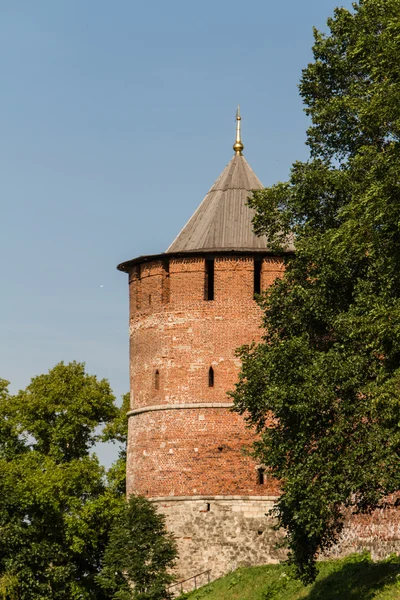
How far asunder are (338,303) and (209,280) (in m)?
10.7

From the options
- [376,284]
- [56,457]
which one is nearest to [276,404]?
[376,284]

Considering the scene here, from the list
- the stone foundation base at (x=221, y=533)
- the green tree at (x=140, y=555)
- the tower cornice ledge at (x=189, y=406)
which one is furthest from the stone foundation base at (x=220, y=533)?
the tower cornice ledge at (x=189, y=406)

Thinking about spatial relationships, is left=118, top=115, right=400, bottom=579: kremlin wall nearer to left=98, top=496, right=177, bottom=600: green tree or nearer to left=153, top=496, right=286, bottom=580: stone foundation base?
→ left=153, top=496, right=286, bottom=580: stone foundation base

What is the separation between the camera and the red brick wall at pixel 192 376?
30078 millimetres

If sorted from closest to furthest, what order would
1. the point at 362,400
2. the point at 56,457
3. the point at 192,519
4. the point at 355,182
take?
the point at 362,400, the point at 355,182, the point at 192,519, the point at 56,457

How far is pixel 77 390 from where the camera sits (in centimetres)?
3675

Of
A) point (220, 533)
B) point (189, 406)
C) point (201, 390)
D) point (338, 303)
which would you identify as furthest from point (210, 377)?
point (338, 303)

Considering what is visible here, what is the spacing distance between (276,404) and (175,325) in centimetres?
1097

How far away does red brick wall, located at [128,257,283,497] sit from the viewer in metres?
30.1

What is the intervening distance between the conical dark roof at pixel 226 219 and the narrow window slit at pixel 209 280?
0.41 m

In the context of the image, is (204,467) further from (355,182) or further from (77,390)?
(355,182)

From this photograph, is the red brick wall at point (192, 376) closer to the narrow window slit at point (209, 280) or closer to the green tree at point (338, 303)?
the narrow window slit at point (209, 280)

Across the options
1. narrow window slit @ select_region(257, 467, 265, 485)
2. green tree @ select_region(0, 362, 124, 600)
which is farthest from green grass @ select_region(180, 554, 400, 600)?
green tree @ select_region(0, 362, 124, 600)

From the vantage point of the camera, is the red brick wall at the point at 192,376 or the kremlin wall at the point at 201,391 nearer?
the kremlin wall at the point at 201,391
